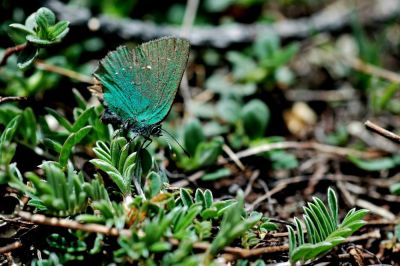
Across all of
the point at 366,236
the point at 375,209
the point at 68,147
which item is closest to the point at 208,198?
the point at 68,147

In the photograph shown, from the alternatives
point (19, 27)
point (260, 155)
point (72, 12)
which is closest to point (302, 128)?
point (260, 155)

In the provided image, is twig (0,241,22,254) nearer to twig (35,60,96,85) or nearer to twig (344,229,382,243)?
twig (35,60,96,85)

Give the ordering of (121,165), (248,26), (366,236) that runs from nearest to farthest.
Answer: (121,165), (366,236), (248,26)

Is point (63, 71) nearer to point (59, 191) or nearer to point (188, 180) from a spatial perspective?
point (188, 180)

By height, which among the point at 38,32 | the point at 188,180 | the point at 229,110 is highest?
the point at 38,32

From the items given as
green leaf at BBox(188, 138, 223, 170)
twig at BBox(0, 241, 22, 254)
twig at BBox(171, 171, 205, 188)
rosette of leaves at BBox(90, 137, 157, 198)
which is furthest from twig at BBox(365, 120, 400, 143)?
twig at BBox(0, 241, 22, 254)

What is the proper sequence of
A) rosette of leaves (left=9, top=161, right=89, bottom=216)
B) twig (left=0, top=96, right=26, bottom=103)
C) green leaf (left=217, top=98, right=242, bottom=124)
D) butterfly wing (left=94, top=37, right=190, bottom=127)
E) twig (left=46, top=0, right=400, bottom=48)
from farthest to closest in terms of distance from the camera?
twig (left=46, top=0, right=400, bottom=48) → green leaf (left=217, top=98, right=242, bottom=124) → twig (left=0, top=96, right=26, bottom=103) → butterfly wing (left=94, top=37, right=190, bottom=127) → rosette of leaves (left=9, top=161, right=89, bottom=216)
